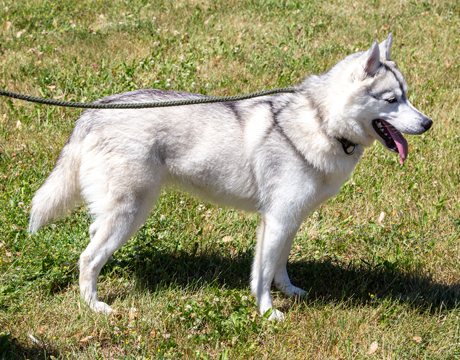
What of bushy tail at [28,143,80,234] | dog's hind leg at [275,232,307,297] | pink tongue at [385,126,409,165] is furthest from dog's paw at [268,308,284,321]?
bushy tail at [28,143,80,234]

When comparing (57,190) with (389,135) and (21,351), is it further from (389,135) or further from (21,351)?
(389,135)

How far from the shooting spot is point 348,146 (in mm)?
3098

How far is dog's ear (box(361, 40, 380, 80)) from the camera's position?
2801mm

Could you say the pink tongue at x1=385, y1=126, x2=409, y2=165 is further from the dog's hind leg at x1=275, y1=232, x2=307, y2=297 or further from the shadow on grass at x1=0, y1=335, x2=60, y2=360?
the shadow on grass at x1=0, y1=335, x2=60, y2=360

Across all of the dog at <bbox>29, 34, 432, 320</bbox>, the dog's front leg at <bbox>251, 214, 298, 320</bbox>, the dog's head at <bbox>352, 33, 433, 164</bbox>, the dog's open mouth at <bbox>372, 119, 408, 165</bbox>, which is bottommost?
the dog's front leg at <bbox>251, 214, 298, 320</bbox>

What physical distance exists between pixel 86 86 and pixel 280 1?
13.6ft

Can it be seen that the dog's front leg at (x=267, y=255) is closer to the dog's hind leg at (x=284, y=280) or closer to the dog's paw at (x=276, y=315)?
the dog's paw at (x=276, y=315)

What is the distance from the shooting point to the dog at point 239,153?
2967 mm

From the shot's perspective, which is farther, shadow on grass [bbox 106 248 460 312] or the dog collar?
shadow on grass [bbox 106 248 460 312]

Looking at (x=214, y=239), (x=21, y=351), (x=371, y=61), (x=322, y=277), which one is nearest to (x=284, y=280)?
(x=322, y=277)

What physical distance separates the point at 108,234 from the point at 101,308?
53 cm

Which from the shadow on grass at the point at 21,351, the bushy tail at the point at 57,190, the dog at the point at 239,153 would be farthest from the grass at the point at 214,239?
the bushy tail at the point at 57,190

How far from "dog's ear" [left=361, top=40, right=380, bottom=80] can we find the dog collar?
43cm

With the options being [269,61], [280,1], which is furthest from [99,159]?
[280,1]
